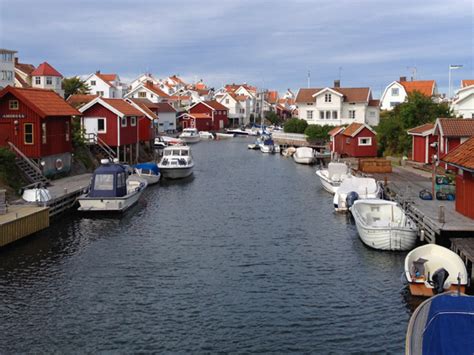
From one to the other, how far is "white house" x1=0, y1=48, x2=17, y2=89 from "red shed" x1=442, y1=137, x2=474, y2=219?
213ft

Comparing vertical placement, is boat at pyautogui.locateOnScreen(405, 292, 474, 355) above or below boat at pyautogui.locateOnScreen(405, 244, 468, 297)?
above

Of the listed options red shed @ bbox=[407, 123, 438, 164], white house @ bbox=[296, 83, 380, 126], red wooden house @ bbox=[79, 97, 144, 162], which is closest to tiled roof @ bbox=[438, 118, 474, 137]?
red shed @ bbox=[407, 123, 438, 164]

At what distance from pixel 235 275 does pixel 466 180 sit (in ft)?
36.3

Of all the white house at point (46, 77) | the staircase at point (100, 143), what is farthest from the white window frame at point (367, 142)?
the white house at point (46, 77)

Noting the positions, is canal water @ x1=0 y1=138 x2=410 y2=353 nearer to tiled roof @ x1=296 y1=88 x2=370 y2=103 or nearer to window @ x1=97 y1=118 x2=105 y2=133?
window @ x1=97 y1=118 x2=105 y2=133

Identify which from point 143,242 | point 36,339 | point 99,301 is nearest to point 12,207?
point 143,242

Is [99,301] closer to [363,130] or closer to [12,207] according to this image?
[12,207]

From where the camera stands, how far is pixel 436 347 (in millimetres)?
12164

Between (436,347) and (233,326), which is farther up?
(436,347)

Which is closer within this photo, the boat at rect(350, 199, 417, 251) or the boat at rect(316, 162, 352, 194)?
the boat at rect(350, 199, 417, 251)

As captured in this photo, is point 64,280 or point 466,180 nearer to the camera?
point 64,280

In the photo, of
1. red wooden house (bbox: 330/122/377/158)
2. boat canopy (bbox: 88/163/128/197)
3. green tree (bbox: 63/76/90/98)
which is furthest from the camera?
green tree (bbox: 63/76/90/98)

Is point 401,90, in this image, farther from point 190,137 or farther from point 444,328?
point 444,328

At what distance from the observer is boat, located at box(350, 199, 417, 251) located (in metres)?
26.0
